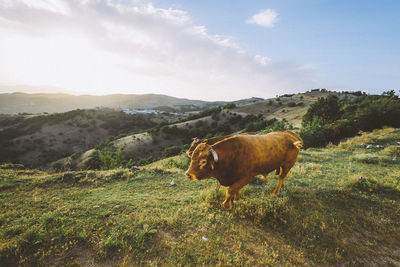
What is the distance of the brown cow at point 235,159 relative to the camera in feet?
12.4

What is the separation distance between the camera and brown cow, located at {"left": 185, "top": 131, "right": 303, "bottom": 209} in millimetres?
3781

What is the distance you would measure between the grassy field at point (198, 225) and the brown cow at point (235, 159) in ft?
3.38

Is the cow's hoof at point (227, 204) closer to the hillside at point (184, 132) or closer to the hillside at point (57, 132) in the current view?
the hillside at point (184, 132)

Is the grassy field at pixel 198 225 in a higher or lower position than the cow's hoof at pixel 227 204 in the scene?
lower

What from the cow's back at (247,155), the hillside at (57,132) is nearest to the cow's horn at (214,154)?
the cow's back at (247,155)

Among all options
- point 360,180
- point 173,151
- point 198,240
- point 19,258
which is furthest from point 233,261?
point 173,151

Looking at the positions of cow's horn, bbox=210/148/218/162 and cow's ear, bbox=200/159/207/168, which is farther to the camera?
cow's ear, bbox=200/159/207/168

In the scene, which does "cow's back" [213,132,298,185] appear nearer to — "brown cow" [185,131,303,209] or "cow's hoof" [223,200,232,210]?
"brown cow" [185,131,303,209]

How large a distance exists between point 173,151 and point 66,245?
3245cm

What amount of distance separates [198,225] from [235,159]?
79.5 inches

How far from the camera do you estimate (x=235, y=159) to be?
3.93m

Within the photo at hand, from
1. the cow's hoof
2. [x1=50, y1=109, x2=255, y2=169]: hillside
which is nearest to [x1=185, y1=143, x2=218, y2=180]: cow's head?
the cow's hoof

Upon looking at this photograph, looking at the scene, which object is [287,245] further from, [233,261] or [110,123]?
[110,123]

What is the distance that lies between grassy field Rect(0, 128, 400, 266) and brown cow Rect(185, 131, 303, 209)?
40.6 inches
